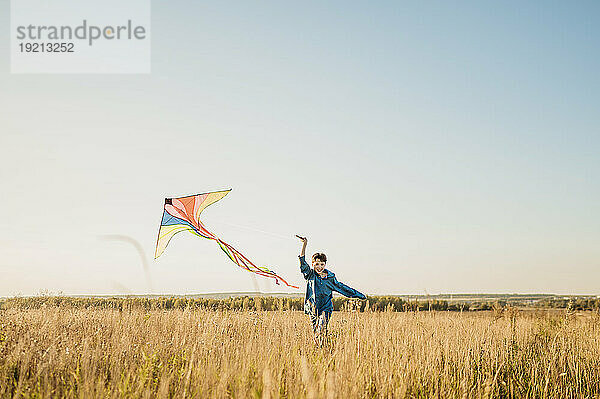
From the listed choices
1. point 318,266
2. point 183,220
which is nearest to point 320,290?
point 318,266

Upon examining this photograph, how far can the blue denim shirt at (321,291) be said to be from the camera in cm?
863

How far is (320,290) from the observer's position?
8.69 metres

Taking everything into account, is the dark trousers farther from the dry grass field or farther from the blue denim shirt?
the dry grass field

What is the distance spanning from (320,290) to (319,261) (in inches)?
19.6

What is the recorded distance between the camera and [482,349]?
844cm

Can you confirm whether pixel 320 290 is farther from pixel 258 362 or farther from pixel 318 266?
pixel 258 362

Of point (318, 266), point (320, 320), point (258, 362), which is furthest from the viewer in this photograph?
point (318, 266)

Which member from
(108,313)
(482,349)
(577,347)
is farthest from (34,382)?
(577,347)

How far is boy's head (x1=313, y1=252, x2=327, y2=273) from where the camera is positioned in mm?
8648

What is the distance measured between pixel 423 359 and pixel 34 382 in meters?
4.60

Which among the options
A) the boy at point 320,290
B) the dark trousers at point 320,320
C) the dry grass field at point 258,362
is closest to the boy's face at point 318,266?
the boy at point 320,290

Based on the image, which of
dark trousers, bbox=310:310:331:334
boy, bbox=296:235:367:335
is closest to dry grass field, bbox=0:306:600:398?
dark trousers, bbox=310:310:331:334

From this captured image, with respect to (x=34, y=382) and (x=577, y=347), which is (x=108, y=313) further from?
(x=577, y=347)

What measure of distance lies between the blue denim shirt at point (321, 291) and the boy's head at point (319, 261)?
88 millimetres
